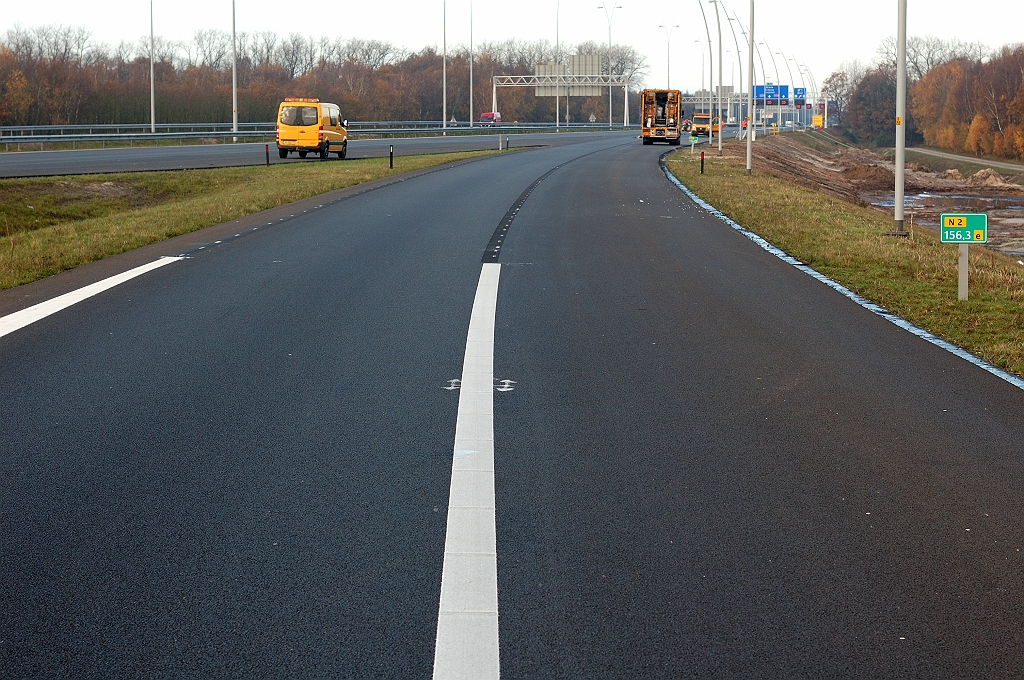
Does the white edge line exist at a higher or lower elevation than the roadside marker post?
lower

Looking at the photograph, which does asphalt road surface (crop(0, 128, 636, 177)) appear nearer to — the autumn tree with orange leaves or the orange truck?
the orange truck

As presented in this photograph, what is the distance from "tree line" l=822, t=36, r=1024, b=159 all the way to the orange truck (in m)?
44.2

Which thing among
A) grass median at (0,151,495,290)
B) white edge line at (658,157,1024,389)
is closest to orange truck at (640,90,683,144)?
grass median at (0,151,495,290)

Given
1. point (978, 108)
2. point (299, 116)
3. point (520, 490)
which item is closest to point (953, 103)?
point (978, 108)

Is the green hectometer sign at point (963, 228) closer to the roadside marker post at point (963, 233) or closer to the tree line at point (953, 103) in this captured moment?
the roadside marker post at point (963, 233)

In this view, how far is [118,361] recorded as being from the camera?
830cm

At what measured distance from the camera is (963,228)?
39.2ft

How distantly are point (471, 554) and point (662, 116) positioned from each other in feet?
231

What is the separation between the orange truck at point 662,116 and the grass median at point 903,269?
45.8m

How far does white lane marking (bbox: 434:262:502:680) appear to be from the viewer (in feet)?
12.3

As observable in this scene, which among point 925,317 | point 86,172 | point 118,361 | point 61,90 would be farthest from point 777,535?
point 61,90

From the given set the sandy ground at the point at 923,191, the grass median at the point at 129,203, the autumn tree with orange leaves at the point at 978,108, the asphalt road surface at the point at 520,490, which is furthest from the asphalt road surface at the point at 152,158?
the autumn tree with orange leaves at the point at 978,108

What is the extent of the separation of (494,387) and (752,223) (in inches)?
562

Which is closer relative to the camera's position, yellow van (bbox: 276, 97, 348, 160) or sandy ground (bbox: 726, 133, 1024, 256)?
sandy ground (bbox: 726, 133, 1024, 256)
